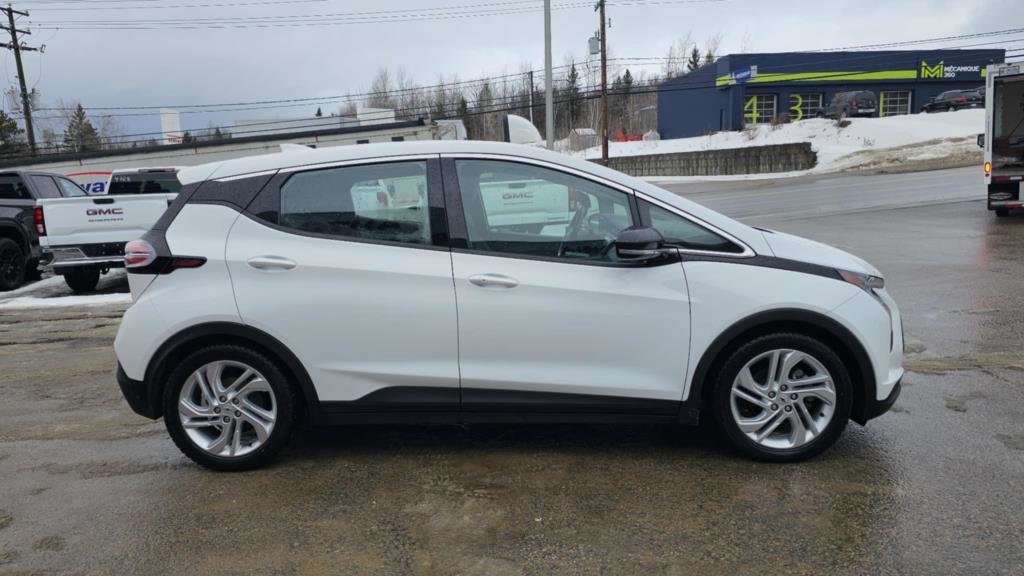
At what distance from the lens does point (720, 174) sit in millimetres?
45156

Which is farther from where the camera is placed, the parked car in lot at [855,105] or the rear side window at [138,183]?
the parked car in lot at [855,105]

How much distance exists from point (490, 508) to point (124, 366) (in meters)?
2.11

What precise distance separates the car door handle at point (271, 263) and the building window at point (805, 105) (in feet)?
181

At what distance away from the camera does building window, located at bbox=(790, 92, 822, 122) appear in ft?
176

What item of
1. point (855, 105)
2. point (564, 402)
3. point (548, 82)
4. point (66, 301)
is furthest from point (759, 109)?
point (564, 402)

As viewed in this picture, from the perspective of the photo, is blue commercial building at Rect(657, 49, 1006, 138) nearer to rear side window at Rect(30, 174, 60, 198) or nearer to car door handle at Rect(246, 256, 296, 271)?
rear side window at Rect(30, 174, 60, 198)

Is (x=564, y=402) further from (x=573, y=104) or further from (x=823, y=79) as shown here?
(x=573, y=104)

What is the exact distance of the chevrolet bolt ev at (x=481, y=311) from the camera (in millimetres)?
3799

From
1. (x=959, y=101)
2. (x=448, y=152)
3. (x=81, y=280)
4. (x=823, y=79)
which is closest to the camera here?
(x=448, y=152)

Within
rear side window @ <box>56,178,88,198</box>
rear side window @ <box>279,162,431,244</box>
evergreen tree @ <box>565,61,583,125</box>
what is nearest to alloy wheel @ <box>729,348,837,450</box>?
rear side window @ <box>279,162,431,244</box>

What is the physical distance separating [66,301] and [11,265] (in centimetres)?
225

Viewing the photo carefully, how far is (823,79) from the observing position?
174 feet

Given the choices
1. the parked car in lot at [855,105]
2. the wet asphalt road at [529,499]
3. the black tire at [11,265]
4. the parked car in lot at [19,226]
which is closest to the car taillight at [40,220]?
the parked car in lot at [19,226]

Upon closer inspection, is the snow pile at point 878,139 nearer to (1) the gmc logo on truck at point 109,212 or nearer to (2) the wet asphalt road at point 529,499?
(1) the gmc logo on truck at point 109,212
